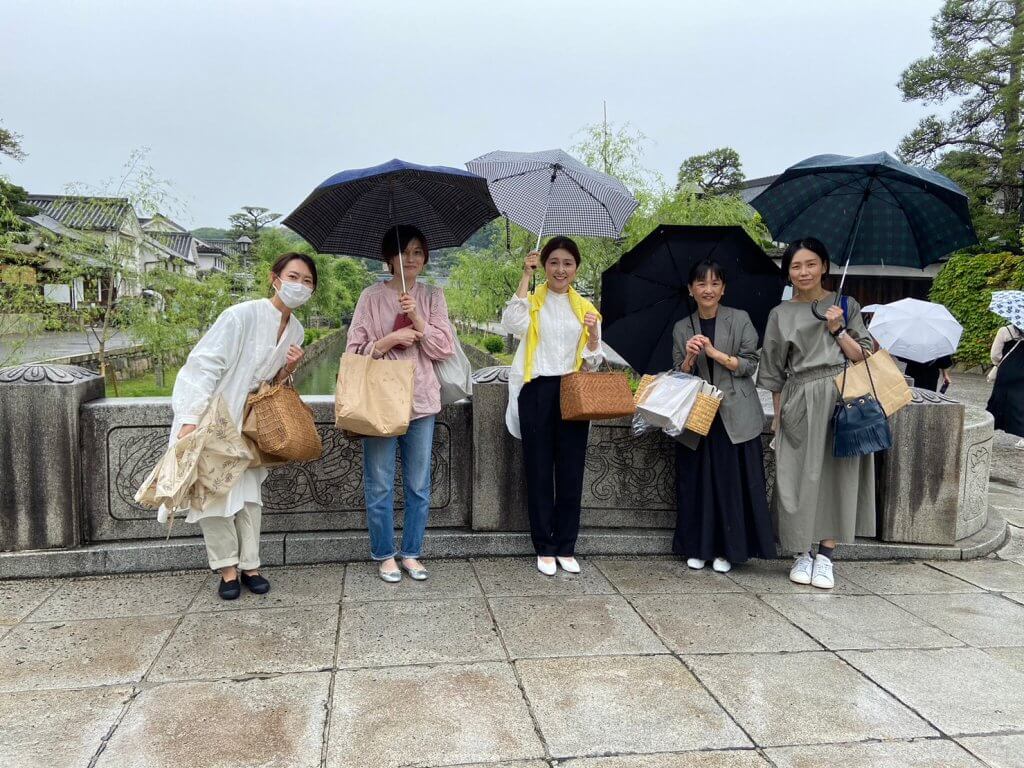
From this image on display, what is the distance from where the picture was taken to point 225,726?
2398 mm

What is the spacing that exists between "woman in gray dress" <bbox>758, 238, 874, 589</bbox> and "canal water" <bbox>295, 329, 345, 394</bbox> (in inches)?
561

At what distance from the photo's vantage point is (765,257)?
3826 millimetres

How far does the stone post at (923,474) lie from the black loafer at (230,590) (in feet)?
11.8

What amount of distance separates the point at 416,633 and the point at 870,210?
3.07 meters

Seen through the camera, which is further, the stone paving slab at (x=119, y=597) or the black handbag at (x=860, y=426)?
the black handbag at (x=860, y=426)

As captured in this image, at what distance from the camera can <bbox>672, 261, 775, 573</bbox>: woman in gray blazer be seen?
12.5ft

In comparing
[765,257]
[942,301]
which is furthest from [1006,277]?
[765,257]

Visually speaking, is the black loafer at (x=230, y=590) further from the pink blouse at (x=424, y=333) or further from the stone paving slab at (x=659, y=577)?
the stone paving slab at (x=659, y=577)

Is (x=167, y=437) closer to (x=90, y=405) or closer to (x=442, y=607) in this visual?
(x=90, y=405)

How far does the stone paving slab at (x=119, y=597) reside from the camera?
3303 millimetres

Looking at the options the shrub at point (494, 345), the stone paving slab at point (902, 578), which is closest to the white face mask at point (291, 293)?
the stone paving slab at point (902, 578)

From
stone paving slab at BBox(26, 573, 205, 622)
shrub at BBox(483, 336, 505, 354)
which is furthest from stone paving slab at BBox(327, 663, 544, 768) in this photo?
shrub at BBox(483, 336, 505, 354)

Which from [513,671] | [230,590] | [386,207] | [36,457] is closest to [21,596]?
[36,457]

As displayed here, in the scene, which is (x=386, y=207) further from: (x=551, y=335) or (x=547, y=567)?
(x=547, y=567)
